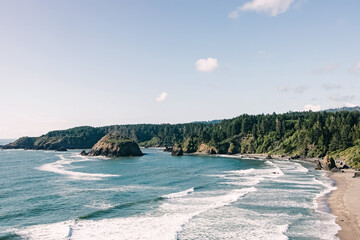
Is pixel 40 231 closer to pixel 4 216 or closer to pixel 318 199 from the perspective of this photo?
pixel 4 216

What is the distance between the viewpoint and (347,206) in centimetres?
4409

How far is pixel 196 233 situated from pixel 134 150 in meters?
127

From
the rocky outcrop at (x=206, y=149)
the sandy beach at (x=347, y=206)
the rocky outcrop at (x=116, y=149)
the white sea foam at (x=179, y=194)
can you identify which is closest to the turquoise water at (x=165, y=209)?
the white sea foam at (x=179, y=194)

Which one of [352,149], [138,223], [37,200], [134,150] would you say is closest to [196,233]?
[138,223]

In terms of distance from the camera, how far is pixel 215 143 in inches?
6580

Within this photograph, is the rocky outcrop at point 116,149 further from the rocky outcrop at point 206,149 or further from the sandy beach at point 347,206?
the sandy beach at point 347,206

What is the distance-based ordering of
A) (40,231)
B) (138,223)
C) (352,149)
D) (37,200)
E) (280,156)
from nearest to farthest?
(40,231)
(138,223)
(37,200)
(352,149)
(280,156)

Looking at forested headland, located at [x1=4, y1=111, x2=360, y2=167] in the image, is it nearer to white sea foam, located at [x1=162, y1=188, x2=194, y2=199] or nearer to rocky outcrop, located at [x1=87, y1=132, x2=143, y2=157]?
rocky outcrop, located at [x1=87, y1=132, x2=143, y2=157]

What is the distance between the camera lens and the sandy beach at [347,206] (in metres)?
33.2

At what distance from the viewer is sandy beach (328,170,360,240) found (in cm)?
3316

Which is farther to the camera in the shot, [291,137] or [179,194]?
[291,137]

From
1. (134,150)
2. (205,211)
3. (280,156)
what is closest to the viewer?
(205,211)

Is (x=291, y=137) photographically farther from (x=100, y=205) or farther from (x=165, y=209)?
(x=100, y=205)

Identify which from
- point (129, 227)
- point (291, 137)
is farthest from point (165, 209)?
point (291, 137)
